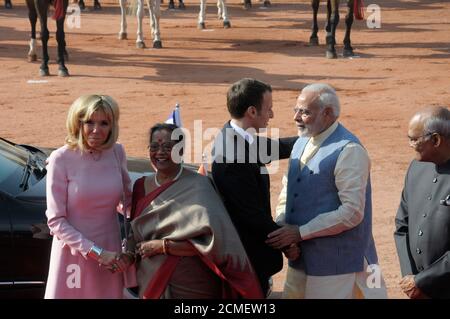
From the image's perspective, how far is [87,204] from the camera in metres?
4.94

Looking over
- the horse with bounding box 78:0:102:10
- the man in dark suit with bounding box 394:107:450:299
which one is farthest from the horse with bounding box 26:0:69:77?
the man in dark suit with bounding box 394:107:450:299

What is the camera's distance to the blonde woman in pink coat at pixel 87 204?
16.0 feet

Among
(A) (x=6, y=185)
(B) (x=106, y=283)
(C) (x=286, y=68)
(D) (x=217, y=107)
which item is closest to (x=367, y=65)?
(C) (x=286, y=68)

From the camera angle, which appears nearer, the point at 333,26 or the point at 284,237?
the point at 284,237

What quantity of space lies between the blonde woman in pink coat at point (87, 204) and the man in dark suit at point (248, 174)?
540 millimetres

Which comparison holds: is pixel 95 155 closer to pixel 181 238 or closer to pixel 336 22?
pixel 181 238

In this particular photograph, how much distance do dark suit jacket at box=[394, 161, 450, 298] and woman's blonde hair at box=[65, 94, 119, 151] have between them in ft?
5.08

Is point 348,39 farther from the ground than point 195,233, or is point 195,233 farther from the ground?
point 195,233

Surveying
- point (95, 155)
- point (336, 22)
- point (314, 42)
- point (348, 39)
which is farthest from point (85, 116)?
point (314, 42)

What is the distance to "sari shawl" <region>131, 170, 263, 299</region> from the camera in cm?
469

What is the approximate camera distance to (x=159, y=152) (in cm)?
483

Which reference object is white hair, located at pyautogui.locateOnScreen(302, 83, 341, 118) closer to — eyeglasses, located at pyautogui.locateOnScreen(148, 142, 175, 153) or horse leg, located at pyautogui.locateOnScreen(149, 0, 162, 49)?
eyeglasses, located at pyautogui.locateOnScreen(148, 142, 175, 153)

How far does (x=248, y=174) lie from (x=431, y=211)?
0.92 metres
